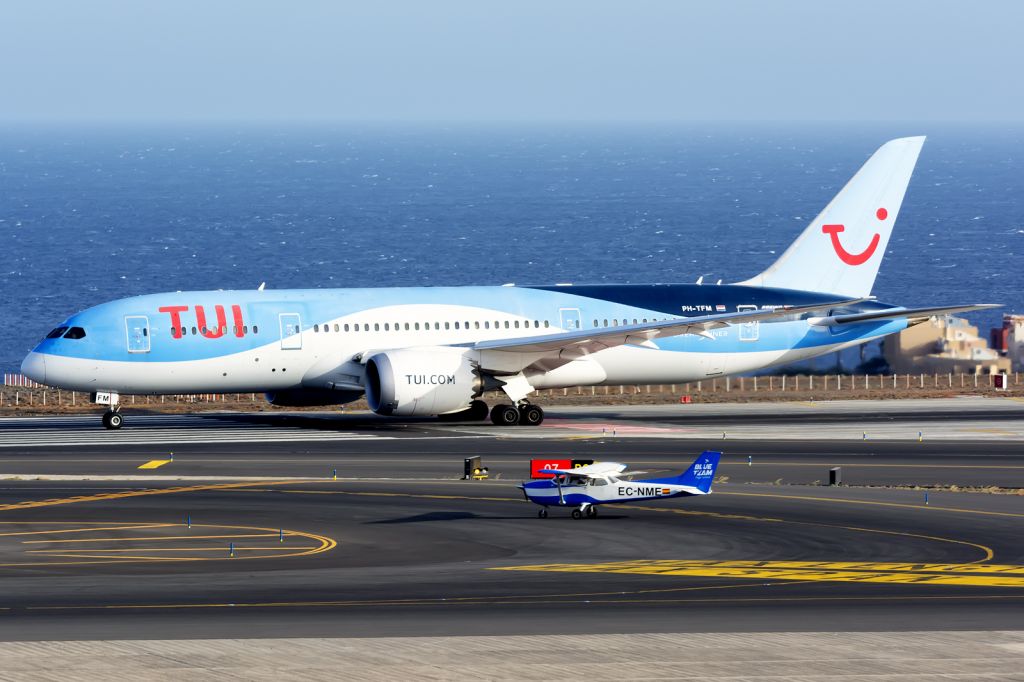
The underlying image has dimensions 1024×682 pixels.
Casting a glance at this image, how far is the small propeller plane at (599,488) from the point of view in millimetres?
39094

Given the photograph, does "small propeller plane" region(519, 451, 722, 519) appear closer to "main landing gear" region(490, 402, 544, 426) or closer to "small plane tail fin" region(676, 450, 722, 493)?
"small plane tail fin" region(676, 450, 722, 493)

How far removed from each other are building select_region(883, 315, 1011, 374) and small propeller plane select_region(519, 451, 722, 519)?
156 feet

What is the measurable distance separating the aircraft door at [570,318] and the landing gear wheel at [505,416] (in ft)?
12.8

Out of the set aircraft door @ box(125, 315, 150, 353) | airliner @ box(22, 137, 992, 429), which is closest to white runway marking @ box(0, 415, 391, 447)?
airliner @ box(22, 137, 992, 429)

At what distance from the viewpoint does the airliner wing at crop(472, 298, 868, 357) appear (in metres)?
58.2

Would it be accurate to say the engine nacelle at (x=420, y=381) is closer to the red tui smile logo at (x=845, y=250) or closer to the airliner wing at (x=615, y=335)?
the airliner wing at (x=615, y=335)

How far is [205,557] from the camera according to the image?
115 feet

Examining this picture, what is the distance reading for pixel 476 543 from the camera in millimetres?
Answer: 36531

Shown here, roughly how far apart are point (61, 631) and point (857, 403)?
158ft

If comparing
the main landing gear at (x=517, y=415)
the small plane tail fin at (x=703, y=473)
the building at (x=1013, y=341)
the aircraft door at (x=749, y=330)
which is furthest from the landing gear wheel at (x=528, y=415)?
the building at (x=1013, y=341)

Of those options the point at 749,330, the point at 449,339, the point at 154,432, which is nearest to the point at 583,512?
the point at 449,339

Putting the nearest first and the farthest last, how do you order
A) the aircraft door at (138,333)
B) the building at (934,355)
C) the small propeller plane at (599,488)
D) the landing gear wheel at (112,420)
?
the small propeller plane at (599,488)
the aircraft door at (138,333)
the landing gear wheel at (112,420)
the building at (934,355)

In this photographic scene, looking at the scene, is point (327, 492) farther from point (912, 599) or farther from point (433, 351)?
point (912, 599)

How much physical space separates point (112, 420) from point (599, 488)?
86.4ft
